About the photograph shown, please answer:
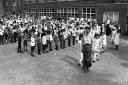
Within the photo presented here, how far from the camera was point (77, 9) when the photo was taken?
107ft

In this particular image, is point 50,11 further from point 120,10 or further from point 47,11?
point 120,10

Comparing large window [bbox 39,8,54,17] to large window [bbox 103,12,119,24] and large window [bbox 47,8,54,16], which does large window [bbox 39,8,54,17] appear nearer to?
large window [bbox 47,8,54,16]

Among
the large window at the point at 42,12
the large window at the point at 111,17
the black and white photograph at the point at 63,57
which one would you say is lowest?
the black and white photograph at the point at 63,57

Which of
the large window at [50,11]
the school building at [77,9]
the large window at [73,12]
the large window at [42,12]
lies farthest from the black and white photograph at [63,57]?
the large window at [42,12]

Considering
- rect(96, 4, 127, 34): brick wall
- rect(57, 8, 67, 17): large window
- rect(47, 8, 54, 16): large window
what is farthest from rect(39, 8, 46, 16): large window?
rect(96, 4, 127, 34): brick wall

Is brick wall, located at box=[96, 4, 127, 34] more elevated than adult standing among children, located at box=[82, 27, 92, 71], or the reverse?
brick wall, located at box=[96, 4, 127, 34]

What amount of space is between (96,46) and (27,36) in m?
5.16

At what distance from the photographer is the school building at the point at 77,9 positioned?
23812 millimetres

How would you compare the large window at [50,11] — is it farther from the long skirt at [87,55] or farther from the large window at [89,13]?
the long skirt at [87,55]

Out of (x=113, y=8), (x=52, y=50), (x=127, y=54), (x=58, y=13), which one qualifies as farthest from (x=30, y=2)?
(x=127, y=54)

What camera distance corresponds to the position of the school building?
2381 cm

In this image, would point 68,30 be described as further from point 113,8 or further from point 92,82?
point 113,8

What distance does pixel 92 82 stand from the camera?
9.10 meters

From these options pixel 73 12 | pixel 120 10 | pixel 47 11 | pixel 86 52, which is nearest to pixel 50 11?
pixel 47 11
